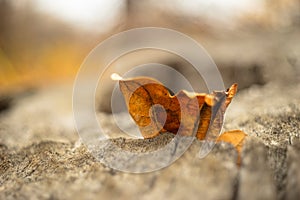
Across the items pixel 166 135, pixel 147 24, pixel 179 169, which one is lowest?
pixel 179 169

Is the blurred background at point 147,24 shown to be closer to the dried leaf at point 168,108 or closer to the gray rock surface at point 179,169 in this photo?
the gray rock surface at point 179,169

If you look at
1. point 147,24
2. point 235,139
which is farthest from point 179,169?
point 147,24

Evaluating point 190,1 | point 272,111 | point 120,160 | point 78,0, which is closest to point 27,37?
point 78,0

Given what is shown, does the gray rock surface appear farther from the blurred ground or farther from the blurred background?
the blurred background

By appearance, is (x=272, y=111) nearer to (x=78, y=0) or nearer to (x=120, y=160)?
(x=120, y=160)

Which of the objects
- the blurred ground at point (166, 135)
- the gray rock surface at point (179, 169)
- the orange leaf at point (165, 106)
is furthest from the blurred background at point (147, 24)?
the orange leaf at point (165, 106)

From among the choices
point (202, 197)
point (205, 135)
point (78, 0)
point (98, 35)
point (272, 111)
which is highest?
point (78, 0)

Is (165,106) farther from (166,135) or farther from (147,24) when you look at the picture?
(147,24)
